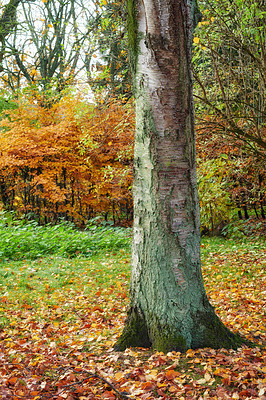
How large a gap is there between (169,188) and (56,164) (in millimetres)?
9495

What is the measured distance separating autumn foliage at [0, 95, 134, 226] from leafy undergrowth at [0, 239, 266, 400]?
4.28 meters

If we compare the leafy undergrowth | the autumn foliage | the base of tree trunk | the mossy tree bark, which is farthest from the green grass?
the mossy tree bark

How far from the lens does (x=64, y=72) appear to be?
52.0 feet

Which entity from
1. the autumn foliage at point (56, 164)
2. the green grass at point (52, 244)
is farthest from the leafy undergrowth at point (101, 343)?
the autumn foliage at point (56, 164)

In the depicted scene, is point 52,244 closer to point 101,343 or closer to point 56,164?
point 56,164

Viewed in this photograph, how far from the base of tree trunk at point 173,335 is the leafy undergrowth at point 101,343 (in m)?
0.07

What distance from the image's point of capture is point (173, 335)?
2635mm

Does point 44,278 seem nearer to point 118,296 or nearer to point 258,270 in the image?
point 118,296

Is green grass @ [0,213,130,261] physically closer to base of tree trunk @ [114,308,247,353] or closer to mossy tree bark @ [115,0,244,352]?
base of tree trunk @ [114,308,247,353]

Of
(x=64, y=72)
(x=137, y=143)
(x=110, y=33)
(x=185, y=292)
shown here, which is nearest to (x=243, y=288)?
(x=185, y=292)

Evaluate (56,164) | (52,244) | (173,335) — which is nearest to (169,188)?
(173,335)

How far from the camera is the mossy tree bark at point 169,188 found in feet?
8.65

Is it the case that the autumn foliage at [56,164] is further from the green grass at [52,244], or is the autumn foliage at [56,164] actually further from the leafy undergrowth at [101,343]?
the leafy undergrowth at [101,343]

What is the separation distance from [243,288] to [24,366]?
3.54 m
